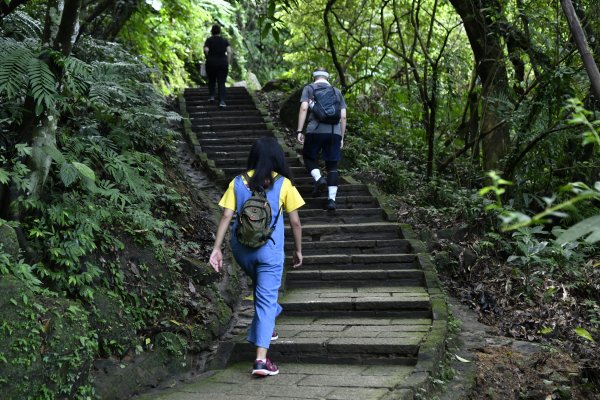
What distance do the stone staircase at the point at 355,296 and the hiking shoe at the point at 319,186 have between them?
0.12m

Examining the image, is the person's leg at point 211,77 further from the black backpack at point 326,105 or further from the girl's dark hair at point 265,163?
the girl's dark hair at point 265,163

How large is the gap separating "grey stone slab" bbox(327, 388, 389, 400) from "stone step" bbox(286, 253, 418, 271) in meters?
3.40

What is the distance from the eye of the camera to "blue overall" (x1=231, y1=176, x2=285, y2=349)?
5422 millimetres

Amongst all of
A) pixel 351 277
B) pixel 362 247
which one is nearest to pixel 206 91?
pixel 362 247

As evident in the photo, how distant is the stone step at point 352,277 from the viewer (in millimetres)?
A: 7922

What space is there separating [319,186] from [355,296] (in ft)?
10.5

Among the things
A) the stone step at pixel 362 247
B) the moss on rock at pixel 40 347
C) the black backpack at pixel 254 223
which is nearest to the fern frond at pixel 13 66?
the moss on rock at pixel 40 347

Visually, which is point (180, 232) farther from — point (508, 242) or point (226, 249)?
point (508, 242)

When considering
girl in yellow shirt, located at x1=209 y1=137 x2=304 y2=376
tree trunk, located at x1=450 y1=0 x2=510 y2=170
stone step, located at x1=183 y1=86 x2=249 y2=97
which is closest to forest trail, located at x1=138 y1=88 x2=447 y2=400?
girl in yellow shirt, located at x1=209 y1=137 x2=304 y2=376

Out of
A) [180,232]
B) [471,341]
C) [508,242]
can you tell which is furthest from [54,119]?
[508,242]

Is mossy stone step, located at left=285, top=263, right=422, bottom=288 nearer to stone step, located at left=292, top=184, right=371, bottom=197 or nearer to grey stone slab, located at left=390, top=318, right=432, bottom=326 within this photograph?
grey stone slab, located at left=390, top=318, right=432, bottom=326

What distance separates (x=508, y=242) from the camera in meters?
9.24

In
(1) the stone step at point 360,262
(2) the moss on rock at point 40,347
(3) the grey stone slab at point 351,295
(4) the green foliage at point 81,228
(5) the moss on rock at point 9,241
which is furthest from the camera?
(1) the stone step at point 360,262

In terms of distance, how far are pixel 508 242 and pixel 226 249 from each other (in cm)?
390
